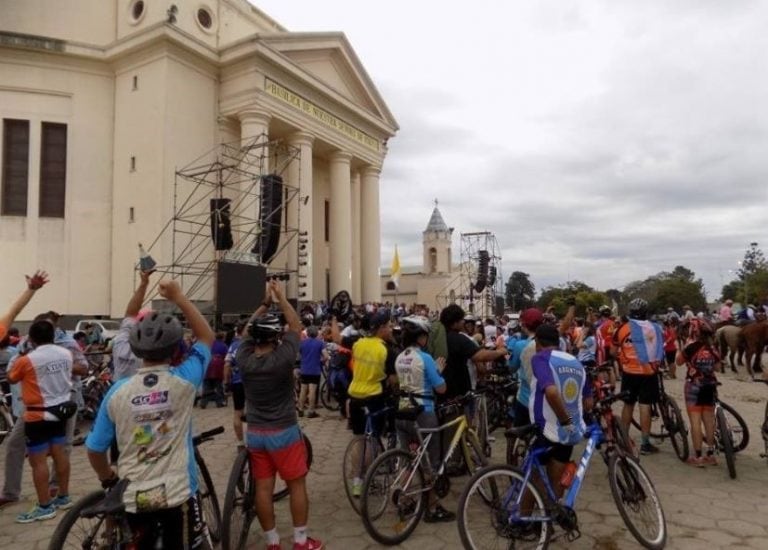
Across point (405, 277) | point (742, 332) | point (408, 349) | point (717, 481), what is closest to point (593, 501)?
point (717, 481)

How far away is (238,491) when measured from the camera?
4246mm

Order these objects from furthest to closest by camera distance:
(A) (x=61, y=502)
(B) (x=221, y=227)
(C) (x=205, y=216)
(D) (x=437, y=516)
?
(C) (x=205, y=216)
(B) (x=221, y=227)
(A) (x=61, y=502)
(D) (x=437, y=516)

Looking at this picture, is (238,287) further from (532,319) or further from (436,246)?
(436,246)

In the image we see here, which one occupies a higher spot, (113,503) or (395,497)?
(113,503)

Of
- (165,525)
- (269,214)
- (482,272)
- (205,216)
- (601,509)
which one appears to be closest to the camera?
(165,525)

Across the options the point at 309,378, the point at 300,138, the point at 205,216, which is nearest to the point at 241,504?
the point at 309,378

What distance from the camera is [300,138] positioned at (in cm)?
2395

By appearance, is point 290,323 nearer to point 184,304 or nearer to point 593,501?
point 184,304

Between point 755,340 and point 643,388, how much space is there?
10503 millimetres

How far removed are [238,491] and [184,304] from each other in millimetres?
1987

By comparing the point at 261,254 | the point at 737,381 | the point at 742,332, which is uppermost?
the point at 261,254

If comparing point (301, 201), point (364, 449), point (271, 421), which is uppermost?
point (301, 201)

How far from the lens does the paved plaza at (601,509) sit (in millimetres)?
4422

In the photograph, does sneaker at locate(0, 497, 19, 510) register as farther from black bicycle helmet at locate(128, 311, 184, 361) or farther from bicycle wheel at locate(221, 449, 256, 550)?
black bicycle helmet at locate(128, 311, 184, 361)
